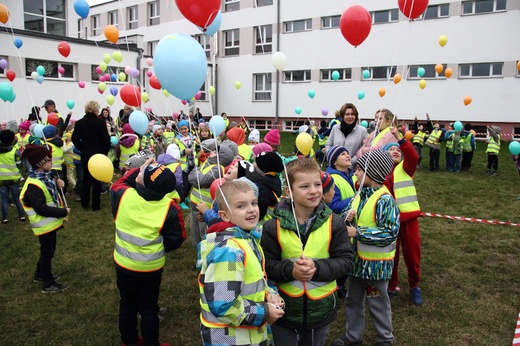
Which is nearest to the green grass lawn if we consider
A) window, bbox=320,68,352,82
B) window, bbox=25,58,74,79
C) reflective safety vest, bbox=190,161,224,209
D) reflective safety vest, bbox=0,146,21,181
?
reflective safety vest, bbox=0,146,21,181

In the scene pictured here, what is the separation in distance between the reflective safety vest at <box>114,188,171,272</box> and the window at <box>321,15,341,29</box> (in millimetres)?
21772

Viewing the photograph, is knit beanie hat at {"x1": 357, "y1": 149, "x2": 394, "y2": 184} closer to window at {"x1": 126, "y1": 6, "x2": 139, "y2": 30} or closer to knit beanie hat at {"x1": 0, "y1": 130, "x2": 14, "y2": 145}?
knit beanie hat at {"x1": 0, "y1": 130, "x2": 14, "y2": 145}

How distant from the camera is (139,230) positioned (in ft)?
9.57

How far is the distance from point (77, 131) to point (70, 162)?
1870 mm

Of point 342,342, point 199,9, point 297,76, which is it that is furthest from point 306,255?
point 297,76

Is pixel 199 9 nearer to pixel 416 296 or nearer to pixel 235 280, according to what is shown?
pixel 235 280

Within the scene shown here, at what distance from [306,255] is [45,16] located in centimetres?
2005

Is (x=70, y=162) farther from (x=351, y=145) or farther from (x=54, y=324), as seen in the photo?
(x=351, y=145)

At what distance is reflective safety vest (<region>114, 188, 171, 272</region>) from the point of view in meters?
2.91

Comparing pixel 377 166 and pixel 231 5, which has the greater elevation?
pixel 231 5

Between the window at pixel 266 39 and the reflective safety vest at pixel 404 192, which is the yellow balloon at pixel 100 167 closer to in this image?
the reflective safety vest at pixel 404 192

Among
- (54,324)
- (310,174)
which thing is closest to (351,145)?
(310,174)

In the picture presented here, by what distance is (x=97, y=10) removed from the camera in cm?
3216

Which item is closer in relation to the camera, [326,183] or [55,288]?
[326,183]
